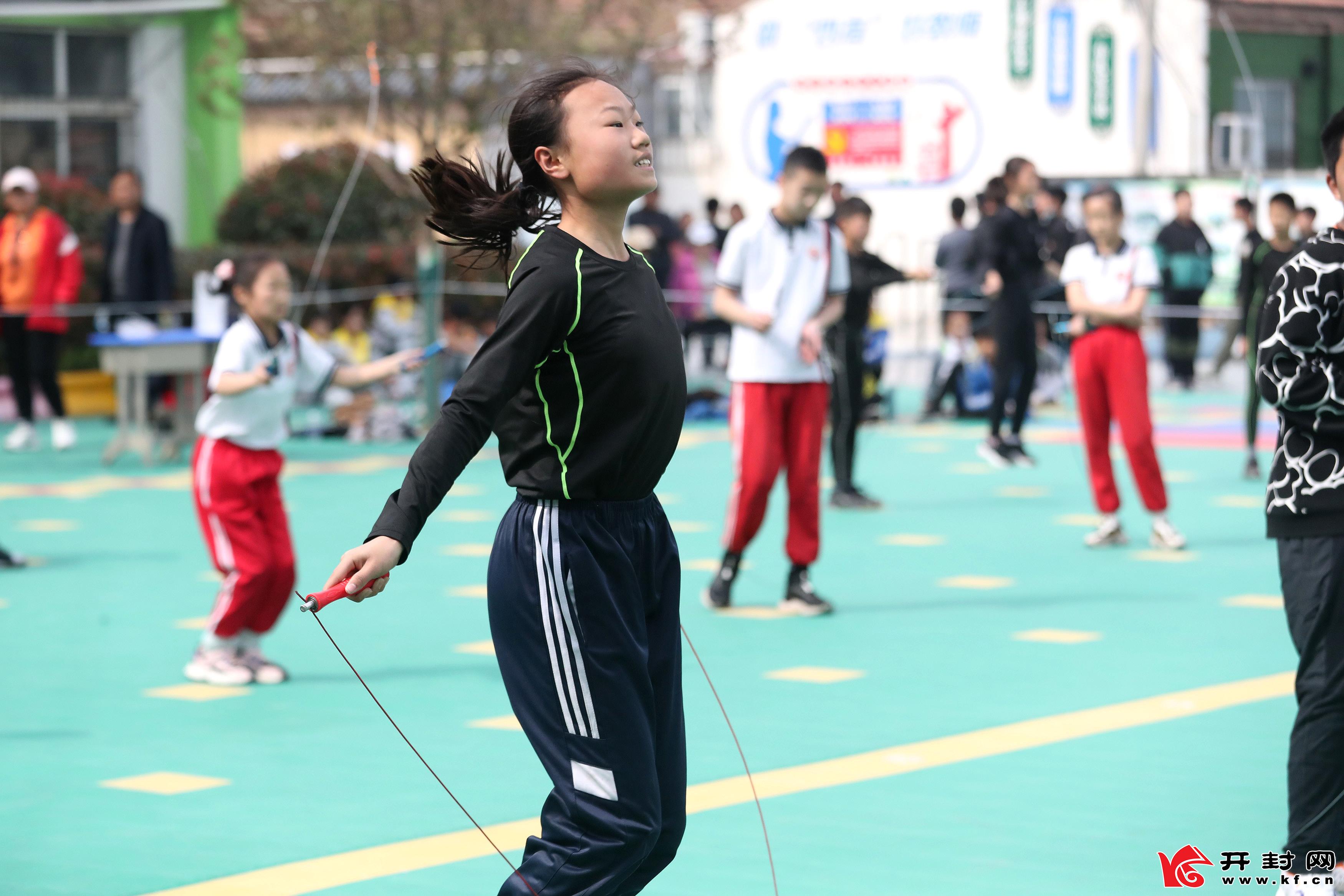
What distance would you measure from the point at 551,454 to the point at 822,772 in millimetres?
2571

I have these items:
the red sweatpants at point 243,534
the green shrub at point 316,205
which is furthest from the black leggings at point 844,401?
the green shrub at point 316,205

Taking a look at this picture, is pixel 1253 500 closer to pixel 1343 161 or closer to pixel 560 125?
pixel 1343 161

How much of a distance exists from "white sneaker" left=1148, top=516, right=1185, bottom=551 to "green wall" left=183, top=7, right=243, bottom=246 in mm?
14946

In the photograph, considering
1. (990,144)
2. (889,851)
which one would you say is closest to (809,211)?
(889,851)

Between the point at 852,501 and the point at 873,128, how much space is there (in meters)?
21.5

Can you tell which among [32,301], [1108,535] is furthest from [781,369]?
[32,301]

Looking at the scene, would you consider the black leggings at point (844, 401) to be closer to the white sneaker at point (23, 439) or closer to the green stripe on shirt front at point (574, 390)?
the white sneaker at point (23, 439)

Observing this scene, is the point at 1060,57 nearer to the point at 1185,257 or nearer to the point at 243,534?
the point at 1185,257

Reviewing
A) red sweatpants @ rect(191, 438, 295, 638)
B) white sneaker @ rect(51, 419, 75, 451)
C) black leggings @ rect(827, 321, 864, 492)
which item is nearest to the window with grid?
white sneaker @ rect(51, 419, 75, 451)

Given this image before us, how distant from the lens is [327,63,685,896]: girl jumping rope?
12.0 ft

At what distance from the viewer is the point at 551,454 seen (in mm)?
3789

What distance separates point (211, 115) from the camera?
79.3 ft

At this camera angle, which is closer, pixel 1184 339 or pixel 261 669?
pixel 261 669

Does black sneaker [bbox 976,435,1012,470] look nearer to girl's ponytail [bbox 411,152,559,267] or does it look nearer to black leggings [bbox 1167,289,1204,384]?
black leggings [bbox 1167,289,1204,384]
